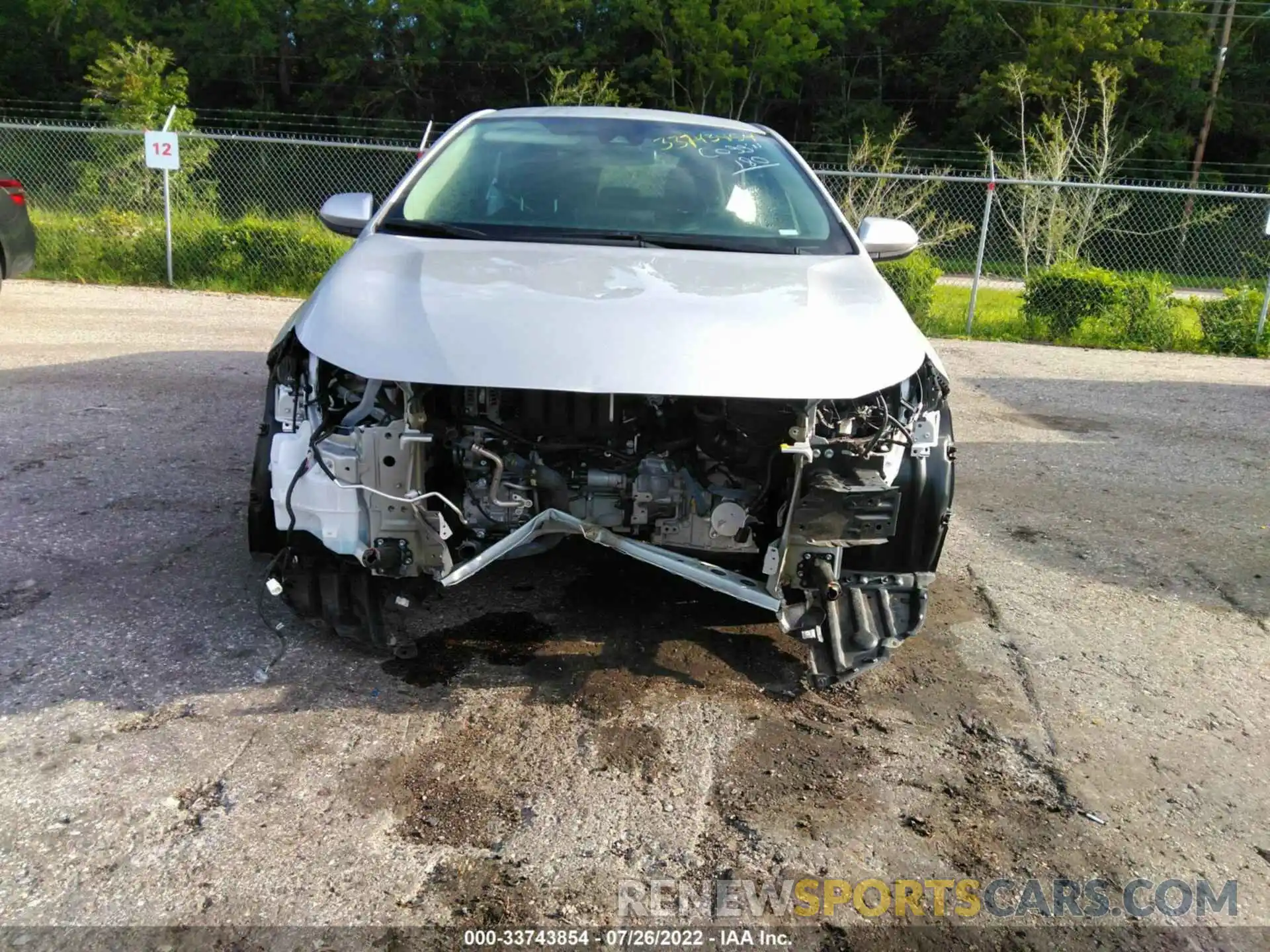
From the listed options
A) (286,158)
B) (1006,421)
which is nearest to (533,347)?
(1006,421)

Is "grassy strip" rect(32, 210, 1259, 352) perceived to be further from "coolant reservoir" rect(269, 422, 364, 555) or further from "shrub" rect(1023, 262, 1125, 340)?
"coolant reservoir" rect(269, 422, 364, 555)

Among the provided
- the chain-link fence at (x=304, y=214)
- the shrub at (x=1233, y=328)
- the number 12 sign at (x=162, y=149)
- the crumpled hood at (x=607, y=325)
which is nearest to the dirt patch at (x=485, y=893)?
the crumpled hood at (x=607, y=325)

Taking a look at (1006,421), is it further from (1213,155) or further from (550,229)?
(1213,155)

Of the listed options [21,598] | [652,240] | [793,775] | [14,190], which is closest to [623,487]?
[793,775]

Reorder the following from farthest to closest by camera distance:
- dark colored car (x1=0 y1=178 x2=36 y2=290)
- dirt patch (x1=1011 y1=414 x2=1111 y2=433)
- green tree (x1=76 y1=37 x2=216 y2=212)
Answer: green tree (x1=76 y1=37 x2=216 y2=212), dark colored car (x1=0 y1=178 x2=36 y2=290), dirt patch (x1=1011 y1=414 x2=1111 y2=433)

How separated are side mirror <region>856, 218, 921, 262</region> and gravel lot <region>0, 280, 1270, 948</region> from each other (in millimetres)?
1417

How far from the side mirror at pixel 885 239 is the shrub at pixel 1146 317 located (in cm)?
830

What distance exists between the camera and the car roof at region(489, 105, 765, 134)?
15.1ft

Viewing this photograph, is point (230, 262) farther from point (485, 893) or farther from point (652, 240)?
point (485, 893)

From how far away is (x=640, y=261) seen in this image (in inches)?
134

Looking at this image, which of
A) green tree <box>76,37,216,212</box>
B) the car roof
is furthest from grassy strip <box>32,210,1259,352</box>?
the car roof

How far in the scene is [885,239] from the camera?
4191mm

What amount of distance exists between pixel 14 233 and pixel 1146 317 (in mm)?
11737

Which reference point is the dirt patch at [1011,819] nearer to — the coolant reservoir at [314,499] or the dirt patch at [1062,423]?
the coolant reservoir at [314,499]
